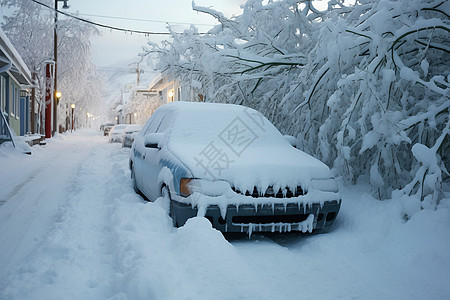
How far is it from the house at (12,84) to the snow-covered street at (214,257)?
1029cm

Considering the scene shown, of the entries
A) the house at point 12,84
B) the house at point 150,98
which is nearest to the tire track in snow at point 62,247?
the house at point 12,84

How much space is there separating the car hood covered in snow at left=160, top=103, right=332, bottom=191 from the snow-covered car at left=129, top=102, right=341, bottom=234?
0.4 inches

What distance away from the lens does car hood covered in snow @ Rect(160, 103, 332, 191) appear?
4.34 m

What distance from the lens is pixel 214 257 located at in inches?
136

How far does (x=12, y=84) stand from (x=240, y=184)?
74.9 feet

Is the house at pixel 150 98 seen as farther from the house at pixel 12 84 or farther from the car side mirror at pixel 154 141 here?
the car side mirror at pixel 154 141

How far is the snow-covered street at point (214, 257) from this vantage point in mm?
3168

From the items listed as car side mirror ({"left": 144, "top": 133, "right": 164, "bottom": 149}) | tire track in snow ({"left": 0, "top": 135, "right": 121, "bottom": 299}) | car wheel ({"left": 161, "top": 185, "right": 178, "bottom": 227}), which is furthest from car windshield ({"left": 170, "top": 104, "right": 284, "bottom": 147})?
tire track in snow ({"left": 0, "top": 135, "right": 121, "bottom": 299})

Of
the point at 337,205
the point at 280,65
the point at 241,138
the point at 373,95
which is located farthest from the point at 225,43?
the point at 337,205

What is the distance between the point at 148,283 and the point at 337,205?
2.40 m

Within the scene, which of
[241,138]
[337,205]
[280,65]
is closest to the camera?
[337,205]

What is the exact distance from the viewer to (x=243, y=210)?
420 cm

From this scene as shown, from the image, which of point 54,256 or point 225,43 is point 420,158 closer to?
point 54,256

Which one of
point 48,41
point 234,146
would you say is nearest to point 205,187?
point 234,146
